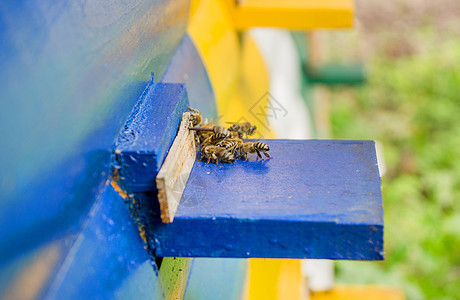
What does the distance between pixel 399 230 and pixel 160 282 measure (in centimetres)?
599

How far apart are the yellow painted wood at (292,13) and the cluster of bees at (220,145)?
5.37ft

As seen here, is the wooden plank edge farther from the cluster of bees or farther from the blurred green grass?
the blurred green grass

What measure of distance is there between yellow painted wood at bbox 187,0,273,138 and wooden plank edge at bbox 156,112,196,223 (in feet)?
2.36

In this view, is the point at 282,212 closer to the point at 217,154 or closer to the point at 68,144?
the point at 217,154

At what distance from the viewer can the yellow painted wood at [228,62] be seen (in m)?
2.17

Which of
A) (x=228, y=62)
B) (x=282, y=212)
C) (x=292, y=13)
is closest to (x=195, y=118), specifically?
(x=282, y=212)

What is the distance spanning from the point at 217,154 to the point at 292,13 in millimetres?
2037

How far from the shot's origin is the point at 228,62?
8.44 ft

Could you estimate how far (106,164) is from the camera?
3.54 feet

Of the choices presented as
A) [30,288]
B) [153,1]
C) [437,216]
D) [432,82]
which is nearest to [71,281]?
[30,288]

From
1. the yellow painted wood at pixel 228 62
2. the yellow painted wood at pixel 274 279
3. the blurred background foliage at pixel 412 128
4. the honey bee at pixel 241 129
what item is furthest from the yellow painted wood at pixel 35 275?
the blurred background foliage at pixel 412 128

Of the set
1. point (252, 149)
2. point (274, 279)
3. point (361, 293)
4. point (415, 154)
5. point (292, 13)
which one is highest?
point (252, 149)

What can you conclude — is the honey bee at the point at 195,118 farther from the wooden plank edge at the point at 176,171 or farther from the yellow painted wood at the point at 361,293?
the yellow painted wood at the point at 361,293

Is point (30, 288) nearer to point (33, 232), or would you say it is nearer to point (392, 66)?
point (33, 232)
